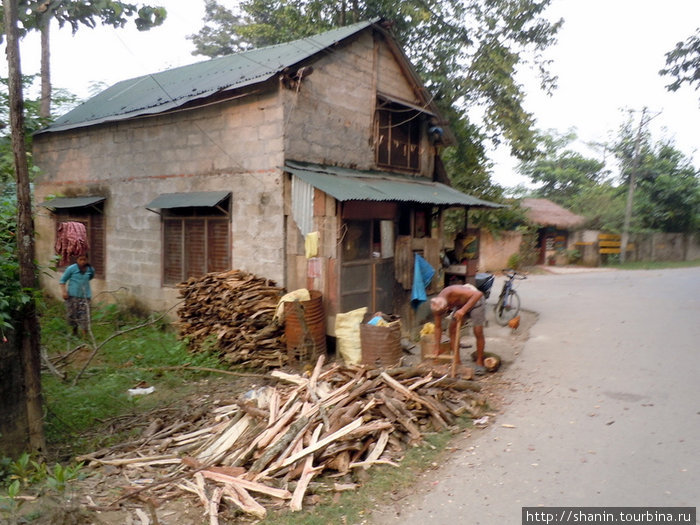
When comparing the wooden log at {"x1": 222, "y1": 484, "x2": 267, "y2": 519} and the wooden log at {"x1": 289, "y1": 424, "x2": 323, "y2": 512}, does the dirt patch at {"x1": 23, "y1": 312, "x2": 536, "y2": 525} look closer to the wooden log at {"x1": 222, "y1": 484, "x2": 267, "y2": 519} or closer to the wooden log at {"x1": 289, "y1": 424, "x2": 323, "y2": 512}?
the wooden log at {"x1": 222, "y1": 484, "x2": 267, "y2": 519}

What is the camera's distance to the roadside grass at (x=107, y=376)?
22.2 feet

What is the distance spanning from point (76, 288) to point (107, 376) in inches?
112

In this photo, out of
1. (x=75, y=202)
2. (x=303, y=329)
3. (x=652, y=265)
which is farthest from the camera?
(x=652, y=265)

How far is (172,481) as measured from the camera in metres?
5.21

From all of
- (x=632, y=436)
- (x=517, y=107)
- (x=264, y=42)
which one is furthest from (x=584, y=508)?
(x=264, y=42)

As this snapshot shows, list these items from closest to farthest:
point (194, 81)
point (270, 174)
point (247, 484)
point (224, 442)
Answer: point (247, 484) < point (224, 442) < point (270, 174) < point (194, 81)

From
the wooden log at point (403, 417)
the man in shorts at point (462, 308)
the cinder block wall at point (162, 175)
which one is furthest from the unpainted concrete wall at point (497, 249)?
the wooden log at point (403, 417)

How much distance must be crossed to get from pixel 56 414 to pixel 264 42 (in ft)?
60.2

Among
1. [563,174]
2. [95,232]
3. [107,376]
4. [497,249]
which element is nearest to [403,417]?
[107,376]

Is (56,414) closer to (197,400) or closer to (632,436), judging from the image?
(197,400)

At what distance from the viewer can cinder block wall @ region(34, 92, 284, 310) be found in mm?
9953

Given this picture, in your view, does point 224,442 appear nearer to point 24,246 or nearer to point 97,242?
point 24,246

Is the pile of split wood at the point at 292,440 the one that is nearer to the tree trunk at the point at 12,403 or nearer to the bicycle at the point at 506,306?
the tree trunk at the point at 12,403

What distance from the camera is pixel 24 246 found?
5.67 meters
